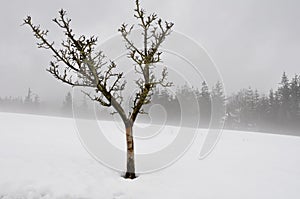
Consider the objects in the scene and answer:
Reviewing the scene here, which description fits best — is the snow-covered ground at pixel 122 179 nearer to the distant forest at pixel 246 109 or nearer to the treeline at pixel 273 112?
the distant forest at pixel 246 109

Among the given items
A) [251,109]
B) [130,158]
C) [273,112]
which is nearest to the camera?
[130,158]

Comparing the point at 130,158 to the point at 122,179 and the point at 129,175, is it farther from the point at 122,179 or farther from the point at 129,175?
the point at 122,179

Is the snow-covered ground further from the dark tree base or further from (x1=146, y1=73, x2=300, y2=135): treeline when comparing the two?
(x1=146, y1=73, x2=300, y2=135): treeline

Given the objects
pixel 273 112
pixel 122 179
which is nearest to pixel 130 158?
pixel 122 179

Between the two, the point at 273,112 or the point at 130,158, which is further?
the point at 273,112

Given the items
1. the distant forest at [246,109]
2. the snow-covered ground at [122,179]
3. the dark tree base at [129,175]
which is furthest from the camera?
the distant forest at [246,109]

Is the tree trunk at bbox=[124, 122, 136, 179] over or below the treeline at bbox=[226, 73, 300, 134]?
below

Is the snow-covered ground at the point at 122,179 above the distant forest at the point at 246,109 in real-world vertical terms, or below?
below

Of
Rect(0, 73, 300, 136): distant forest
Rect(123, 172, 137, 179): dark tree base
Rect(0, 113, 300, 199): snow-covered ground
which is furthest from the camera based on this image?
Rect(0, 73, 300, 136): distant forest

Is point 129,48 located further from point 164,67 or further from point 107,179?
point 107,179

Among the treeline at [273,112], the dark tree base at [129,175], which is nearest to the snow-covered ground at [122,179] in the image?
the dark tree base at [129,175]

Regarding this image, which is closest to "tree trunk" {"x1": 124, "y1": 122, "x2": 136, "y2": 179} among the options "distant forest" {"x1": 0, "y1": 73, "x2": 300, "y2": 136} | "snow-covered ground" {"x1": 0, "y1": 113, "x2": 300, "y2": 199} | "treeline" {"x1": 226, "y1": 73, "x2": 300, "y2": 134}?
"snow-covered ground" {"x1": 0, "y1": 113, "x2": 300, "y2": 199}

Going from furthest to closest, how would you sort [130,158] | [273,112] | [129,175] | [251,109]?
[251,109] < [273,112] < [130,158] < [129,175]

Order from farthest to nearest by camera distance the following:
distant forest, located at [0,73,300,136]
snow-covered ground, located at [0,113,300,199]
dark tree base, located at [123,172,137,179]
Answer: distant forest, located at [0,73,300,136], dark tree base, located at [123,172,137,179], snow-covered ground, located at [0,113,300,199]
